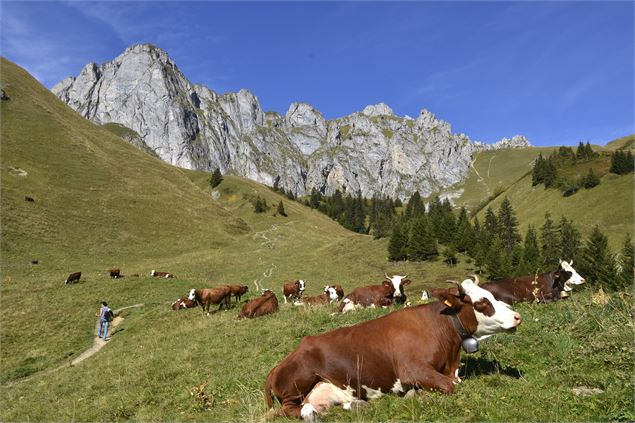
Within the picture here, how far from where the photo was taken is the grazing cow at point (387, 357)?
6730 mm

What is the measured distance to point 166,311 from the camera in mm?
27359

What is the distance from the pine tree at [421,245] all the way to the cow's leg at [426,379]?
63.5 meters

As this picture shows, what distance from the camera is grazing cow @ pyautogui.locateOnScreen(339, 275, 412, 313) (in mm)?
18266

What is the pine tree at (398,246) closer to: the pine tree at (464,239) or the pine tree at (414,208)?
the pine tree at (464,239)

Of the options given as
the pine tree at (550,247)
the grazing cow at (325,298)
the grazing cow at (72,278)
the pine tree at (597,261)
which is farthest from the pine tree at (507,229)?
the grazing cow at (72,278)

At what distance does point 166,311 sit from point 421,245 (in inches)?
1958

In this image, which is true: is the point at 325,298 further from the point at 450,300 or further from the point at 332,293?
the point at 450,300

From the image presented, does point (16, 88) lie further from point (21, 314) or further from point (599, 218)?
point (599, 218)

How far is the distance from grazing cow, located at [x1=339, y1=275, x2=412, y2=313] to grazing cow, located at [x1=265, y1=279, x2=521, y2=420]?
10.7 metres

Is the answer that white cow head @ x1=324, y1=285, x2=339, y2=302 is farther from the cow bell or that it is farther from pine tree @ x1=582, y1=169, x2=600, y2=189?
pine tree @ x1=582, y1=169, x2=600, y2=189

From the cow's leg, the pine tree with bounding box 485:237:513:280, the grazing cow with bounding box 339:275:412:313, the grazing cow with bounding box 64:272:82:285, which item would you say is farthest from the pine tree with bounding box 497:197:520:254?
the cow's leg

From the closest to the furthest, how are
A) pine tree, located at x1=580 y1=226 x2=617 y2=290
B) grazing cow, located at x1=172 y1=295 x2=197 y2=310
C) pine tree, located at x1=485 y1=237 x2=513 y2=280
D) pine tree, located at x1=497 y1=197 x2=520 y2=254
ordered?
grazing cow, located at x1=172 y1=295 x2=197 y2=310 < pine tree, located at x1=580 y1=226 x2=617 y2=290 < pine tree, located at x1=485 y1=237 x2=513 y2=280 < pine tree, located at x1=497 y1=197 x2=520 y2=254

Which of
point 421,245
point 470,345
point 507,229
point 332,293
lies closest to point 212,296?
point 332,293

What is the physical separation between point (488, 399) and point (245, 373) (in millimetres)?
6433
